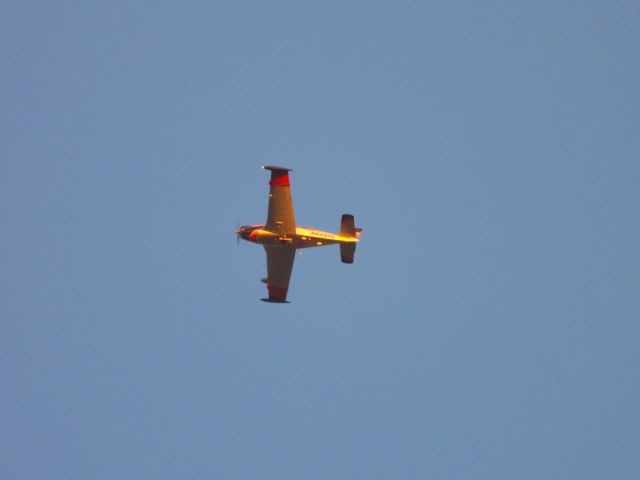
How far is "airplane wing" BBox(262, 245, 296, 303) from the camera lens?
7900 cm

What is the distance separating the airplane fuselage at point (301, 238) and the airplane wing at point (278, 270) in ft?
6.90

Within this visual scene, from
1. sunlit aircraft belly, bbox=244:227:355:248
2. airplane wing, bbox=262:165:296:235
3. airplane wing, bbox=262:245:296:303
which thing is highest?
airplane wing, bbox=262:165:296:235

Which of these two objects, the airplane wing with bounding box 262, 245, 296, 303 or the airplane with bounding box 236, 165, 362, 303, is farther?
the airplane wing with bounding box 262, 245, 296, 303

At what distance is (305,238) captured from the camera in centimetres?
7544

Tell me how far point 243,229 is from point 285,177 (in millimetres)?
5329

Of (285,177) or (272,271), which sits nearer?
(285,177)

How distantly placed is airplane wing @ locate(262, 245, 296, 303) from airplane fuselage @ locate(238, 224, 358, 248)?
6.90ft

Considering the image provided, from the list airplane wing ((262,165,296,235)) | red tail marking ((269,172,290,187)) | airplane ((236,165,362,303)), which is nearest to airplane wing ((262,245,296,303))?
airplane ((236,165,362,303))

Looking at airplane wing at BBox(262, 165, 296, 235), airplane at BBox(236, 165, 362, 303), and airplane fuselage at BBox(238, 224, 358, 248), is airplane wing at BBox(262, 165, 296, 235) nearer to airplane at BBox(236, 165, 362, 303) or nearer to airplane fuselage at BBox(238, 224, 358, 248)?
airplane at BBox(236, 165, 362, 303)

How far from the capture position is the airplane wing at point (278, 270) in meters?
79.0

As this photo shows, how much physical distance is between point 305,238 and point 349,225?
2.89 meters

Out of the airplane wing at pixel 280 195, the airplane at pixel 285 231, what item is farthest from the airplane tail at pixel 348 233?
the airplane wing at pixel 280 195

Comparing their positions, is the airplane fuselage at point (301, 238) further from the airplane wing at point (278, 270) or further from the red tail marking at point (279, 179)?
the red tail marking at point (279, 179)

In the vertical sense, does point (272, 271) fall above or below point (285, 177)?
below
